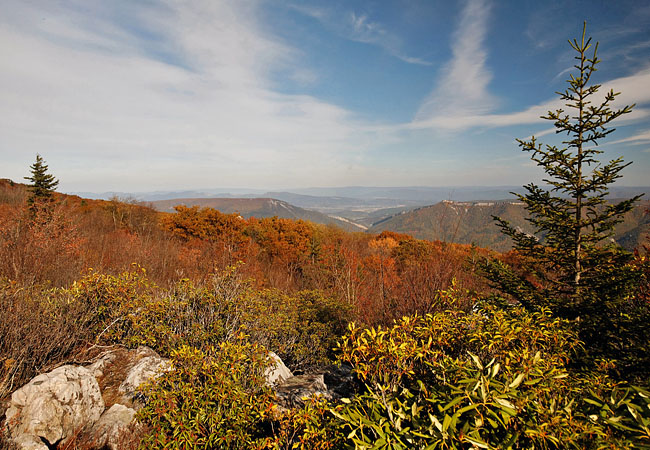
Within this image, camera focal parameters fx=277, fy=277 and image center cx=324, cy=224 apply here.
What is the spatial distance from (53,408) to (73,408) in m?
0.20

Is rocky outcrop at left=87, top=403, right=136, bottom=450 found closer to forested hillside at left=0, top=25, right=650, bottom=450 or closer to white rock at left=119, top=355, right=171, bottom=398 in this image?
forested hillside at left=0, top=25, right=650, bottom=450

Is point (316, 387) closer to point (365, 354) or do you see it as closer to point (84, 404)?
point (365, 354)

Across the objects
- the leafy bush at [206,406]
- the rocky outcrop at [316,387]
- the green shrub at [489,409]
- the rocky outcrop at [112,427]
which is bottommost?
the rocky outcrop at [316,387]

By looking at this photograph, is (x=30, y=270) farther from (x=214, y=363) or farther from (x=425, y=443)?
(x=425, y=443)

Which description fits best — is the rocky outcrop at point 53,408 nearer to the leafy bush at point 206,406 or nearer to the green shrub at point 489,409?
the leafy bush at point 206,406

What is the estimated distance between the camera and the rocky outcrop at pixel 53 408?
2676mm

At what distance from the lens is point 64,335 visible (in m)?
4.02

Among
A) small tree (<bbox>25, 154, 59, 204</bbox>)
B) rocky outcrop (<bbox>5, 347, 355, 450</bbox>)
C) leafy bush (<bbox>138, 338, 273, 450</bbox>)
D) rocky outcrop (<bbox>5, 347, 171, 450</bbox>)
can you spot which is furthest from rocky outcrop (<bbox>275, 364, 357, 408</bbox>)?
small tree (<bbox>25, 154, 59, 204</bbox>)

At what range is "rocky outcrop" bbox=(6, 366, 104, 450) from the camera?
8.78 ft

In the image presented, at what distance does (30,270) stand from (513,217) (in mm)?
223903

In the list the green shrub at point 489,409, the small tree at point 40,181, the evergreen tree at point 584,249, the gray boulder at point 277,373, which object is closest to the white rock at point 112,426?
the gray boulder at point 277,373

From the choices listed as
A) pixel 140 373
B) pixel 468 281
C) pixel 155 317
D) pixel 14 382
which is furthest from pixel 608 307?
pixel 14 382

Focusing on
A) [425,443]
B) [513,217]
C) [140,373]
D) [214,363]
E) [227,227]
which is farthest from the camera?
[513,217]

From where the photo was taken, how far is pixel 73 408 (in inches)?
119
